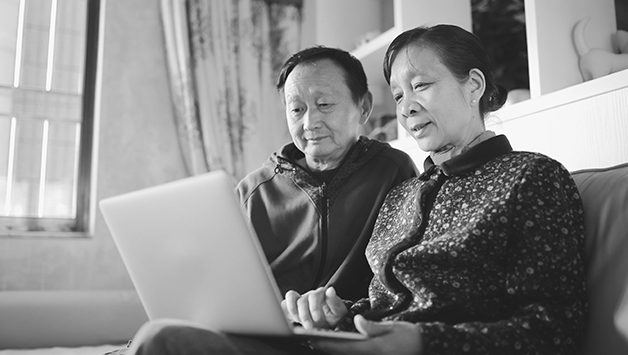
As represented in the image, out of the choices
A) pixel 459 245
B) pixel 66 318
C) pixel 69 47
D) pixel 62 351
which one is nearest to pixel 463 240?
pixel 459 245

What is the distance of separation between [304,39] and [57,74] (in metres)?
1.19

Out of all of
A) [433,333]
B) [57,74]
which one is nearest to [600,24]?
[433,333]

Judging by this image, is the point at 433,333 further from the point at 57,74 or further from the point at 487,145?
the point at 57,74

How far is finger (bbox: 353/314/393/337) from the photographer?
760 millimetres

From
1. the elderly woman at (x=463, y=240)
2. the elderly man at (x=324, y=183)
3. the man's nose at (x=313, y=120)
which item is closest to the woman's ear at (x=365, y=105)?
the elderly man at (x=324, y=183)

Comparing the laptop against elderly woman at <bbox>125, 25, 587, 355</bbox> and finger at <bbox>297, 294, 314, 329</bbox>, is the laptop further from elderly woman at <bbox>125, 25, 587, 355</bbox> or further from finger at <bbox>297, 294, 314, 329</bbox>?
finger at <bbox>297, 294, 314, 329</bbox>

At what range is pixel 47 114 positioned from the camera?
2.35m

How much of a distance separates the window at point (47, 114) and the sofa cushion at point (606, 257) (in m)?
1.99

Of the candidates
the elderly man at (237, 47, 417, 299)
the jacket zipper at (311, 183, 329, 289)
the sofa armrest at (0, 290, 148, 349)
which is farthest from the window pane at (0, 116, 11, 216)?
the jacket zipper at (311, 183, 329, 289)

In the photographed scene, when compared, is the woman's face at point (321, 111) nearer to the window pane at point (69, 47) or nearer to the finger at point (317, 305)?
the finger at point (317, 305)

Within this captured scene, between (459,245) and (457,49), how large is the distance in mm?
419

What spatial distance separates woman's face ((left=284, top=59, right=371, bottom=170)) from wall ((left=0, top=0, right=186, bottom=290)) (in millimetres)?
1205

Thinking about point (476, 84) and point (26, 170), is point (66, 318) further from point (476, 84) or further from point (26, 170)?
point (476, 84)

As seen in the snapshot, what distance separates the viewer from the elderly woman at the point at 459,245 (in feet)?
2.65
